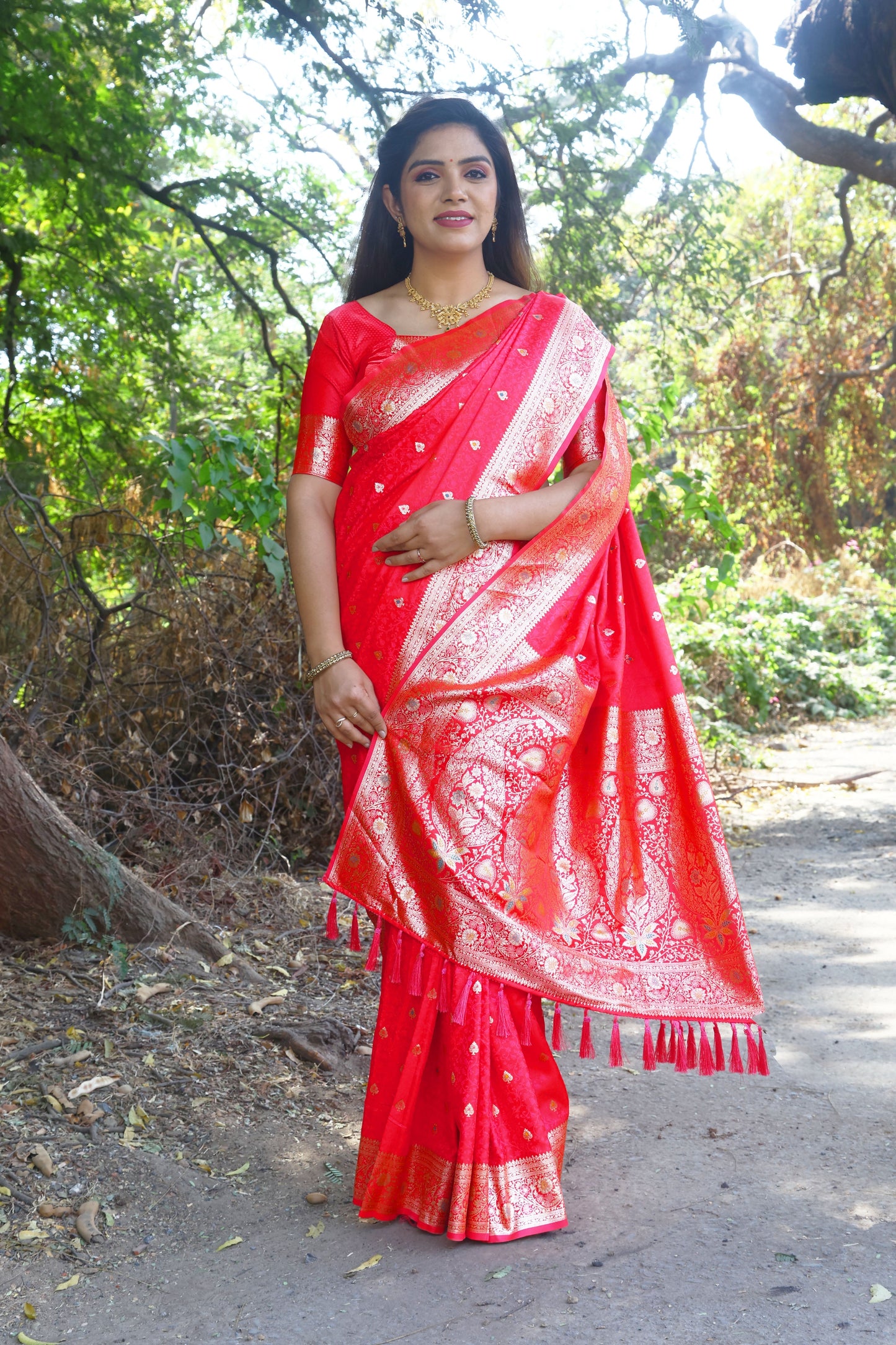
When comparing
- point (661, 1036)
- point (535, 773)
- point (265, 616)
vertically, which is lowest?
point (661, 1036)

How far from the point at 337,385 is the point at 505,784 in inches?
31.4

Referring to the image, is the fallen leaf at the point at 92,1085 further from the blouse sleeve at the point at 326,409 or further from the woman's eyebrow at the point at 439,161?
the woman's eyebrow at the point at 439,161

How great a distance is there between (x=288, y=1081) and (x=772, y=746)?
5484mm

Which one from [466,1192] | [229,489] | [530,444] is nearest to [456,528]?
[530,444]

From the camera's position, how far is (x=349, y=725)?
6.49 feet

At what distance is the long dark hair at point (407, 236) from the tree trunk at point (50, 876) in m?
1.52

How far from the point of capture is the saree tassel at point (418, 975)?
6.27 feet

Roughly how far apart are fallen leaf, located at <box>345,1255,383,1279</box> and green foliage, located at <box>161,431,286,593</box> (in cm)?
247

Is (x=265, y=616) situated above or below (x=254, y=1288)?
above

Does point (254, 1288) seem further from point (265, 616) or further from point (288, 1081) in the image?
point (265, 616)

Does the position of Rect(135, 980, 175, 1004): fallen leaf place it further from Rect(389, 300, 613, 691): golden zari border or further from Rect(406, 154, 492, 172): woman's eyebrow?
Rect(406, 154, 492, 172): woman's eyebrow

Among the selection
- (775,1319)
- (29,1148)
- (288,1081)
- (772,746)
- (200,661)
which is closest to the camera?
(775,1319)

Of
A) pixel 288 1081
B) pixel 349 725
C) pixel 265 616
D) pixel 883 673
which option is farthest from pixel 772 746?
pixel 349 725

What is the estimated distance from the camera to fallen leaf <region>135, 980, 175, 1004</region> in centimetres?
281
